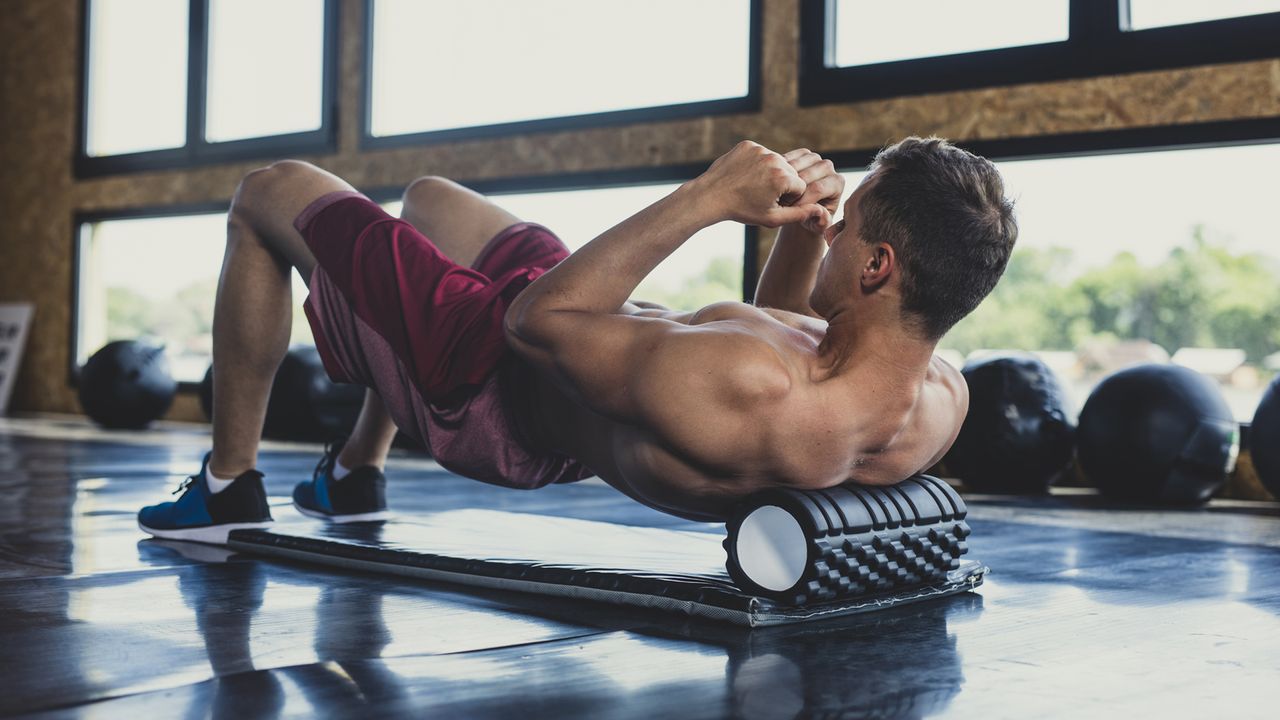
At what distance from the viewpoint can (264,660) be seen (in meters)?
1.49

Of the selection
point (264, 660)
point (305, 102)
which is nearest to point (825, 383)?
point (264, 660)

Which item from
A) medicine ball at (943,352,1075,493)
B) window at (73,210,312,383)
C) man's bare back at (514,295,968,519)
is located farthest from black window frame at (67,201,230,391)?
man's bare back at (514,295,968,519)

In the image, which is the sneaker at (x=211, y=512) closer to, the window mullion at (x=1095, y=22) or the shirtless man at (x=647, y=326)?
the shirtless man at (x=647, y=326)

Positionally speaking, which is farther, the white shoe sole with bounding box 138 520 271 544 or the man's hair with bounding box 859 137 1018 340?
the white shoe sole with bounding box 138 520 271 544

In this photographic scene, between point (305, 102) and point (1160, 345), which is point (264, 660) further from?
point (305, 102)

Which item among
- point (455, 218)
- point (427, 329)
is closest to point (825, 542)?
point (427, 329)

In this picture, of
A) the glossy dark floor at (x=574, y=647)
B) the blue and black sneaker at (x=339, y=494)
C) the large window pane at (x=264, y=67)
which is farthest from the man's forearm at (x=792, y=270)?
the large window pane at (x=264, y=67)

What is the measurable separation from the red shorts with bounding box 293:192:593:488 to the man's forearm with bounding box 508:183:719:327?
0.29 metres

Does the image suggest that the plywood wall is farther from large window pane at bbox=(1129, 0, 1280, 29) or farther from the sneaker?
the sneaker

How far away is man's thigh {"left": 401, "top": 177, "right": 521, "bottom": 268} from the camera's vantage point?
2266 mm

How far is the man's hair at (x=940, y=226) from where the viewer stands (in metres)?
1.68

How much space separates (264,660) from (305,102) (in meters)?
5.68

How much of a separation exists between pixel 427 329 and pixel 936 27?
10.8 ft

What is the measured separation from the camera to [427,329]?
2.00m
